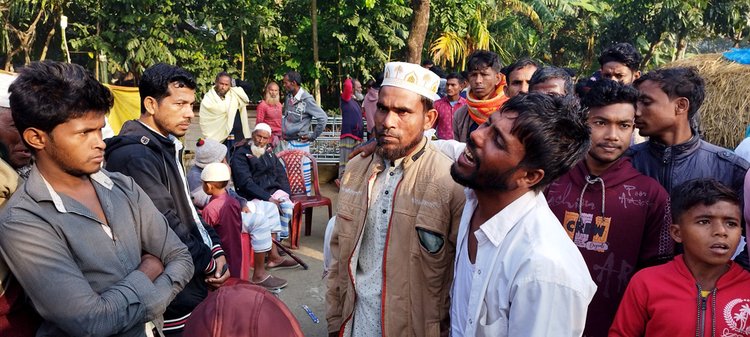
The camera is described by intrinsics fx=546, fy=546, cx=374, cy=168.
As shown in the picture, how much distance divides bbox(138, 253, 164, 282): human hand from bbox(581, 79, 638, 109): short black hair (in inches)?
76.3

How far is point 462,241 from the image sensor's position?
6.44 feet

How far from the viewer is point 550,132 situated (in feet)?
5.68

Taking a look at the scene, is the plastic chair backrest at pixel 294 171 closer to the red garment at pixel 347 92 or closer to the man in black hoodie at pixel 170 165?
the red garment at pixel 347 92

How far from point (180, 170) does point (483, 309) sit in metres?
1.74

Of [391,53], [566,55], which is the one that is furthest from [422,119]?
[566,55]

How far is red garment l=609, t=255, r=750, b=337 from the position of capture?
2068mm

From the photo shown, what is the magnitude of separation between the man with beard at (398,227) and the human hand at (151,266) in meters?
0.78

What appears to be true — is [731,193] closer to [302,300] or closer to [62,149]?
[62,149]

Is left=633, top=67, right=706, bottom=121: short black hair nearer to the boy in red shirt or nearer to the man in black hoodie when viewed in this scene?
the boy in red shirt

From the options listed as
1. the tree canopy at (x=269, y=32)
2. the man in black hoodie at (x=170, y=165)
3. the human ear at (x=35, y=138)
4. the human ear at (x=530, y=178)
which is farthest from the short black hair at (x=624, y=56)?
the tree canopy at (x=269, y=32)

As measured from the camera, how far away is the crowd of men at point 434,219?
1722 mm

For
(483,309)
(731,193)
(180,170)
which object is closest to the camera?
(483,309)

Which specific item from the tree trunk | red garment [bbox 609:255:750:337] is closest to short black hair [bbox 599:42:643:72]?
red garment [bbox 609:255:750:337]

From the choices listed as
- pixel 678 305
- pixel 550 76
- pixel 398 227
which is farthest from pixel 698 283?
pixel 550 76
